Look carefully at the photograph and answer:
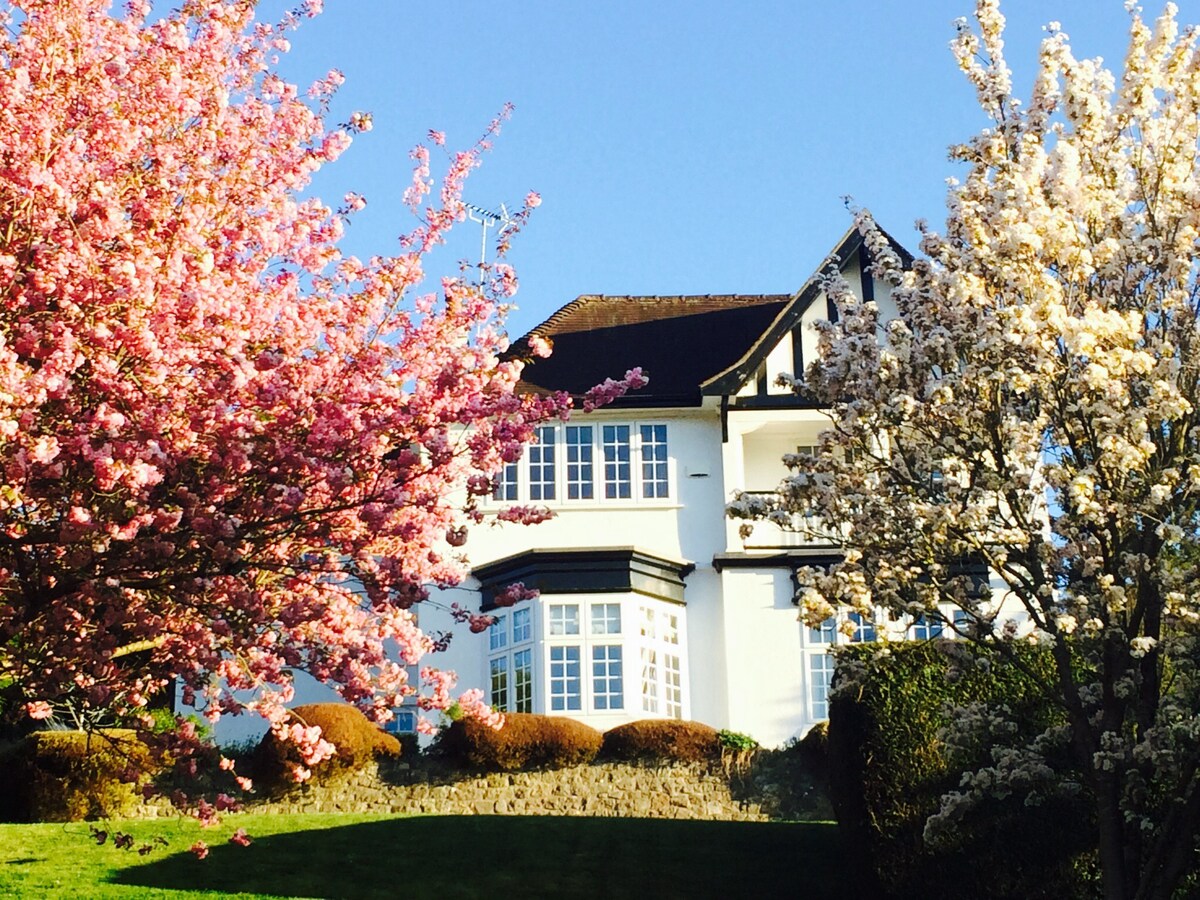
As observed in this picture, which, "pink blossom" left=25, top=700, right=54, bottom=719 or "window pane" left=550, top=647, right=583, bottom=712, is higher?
"window pane" left=550, top=647, right=583, bottom=712

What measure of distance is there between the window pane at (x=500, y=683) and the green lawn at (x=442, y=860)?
583cm

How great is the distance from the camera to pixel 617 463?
28297 millimetres

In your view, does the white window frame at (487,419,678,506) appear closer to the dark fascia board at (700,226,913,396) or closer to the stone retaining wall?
the dark fascia board at (700,226,913,396)

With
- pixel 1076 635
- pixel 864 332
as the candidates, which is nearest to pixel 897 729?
pixel 1076 635

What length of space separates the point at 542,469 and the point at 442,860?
1078 cm

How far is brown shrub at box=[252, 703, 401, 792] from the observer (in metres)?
22.4

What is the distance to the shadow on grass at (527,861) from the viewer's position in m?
17.5

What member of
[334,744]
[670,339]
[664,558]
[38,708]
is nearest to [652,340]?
[670,339]

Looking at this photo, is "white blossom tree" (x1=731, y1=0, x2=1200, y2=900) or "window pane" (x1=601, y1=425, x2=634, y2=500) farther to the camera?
"window pane" (x1=601, y1=425, x2=634, y2=500)

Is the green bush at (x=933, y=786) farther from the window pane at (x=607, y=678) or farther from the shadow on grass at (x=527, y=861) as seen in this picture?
the window pane at (x=607, y=678)

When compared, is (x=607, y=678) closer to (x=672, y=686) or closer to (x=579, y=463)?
(x=672, y=686)

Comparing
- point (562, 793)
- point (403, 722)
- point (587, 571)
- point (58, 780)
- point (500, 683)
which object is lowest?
point (562, 793)

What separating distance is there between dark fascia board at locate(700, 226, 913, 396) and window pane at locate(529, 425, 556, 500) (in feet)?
9.74

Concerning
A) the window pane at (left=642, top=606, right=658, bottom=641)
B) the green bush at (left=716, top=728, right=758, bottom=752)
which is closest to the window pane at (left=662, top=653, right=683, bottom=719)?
the window pane at (left=642, top=606, right=658, bottom=641)
